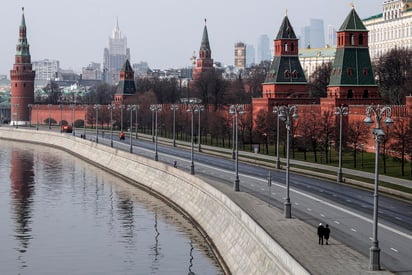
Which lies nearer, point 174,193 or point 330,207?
point 330,207

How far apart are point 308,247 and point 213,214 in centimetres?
1661

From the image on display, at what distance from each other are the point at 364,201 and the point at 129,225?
14614 mm

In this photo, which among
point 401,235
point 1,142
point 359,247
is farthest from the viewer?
point 1,142

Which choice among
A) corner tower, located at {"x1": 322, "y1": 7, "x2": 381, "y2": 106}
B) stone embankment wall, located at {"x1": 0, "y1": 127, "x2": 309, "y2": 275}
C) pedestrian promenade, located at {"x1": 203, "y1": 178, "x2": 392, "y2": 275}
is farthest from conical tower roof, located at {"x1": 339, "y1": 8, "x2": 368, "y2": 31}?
pedestrian promenade, located at {"x1": 203, "y1": 178, "x2": 392, "y2": 275}

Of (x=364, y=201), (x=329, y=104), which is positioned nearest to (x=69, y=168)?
(x=329, y=104)

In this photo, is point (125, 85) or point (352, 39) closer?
point (352, 39)

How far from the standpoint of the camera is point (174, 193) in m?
67.2

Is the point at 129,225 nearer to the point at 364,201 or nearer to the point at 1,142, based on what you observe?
the point at 364,201

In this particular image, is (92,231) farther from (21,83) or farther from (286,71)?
(21,83)

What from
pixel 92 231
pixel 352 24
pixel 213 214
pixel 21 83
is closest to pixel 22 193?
pixel 92 231

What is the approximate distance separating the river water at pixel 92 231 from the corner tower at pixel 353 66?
29.5 m

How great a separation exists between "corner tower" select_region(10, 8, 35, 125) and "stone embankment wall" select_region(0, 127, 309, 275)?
86371mm

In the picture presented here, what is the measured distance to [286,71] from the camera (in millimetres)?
117188

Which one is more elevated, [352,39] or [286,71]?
[352,39]
